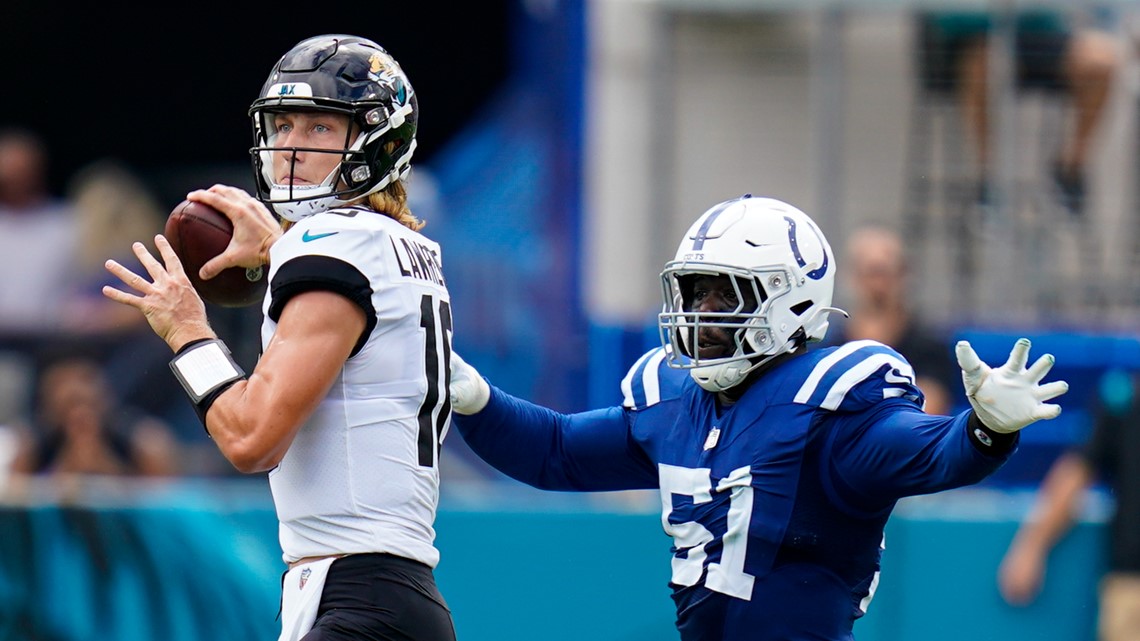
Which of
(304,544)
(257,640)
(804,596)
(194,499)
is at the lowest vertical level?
(257,640)

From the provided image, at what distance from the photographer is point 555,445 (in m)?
4.21

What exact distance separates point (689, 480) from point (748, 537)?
0.68 feet

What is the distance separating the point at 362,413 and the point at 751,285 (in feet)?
3.25

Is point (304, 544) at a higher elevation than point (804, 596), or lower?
higher

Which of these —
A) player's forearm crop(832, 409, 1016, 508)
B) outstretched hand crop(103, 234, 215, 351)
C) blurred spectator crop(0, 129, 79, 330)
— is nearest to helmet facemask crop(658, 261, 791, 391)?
player's forearm crop(832, 409, 1016, 508)

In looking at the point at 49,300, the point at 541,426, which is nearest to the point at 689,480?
the point at 541,426

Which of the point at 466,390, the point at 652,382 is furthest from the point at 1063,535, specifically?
the point at 466,390

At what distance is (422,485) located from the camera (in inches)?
138

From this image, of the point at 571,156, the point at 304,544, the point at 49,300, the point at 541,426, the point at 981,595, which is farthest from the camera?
the point at 49,300

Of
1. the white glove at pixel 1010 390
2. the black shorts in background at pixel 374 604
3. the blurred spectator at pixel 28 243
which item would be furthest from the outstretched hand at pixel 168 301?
the blurred spectator at pixel 28 243

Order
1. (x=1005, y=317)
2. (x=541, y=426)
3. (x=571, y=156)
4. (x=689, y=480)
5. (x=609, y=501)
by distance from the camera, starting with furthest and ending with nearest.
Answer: (x=571, y=156) < (x=1005, y=317) < (x=609, y=501) < (x=541, y=426) < (x=689, y=480)

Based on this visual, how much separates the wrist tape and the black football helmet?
39cm

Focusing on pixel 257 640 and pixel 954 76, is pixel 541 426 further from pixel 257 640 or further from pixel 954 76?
pixel 954 76

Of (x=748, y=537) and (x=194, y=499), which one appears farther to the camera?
(x=194, y=499)
